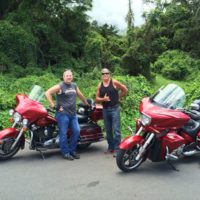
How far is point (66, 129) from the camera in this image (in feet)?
21.7

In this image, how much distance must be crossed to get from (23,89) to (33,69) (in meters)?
7.41

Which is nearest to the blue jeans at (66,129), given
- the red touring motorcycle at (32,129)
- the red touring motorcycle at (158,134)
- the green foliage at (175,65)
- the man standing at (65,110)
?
the man standing at (65,110)

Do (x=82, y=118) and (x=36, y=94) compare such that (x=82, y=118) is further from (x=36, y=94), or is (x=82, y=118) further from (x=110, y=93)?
(x=36, y=94)

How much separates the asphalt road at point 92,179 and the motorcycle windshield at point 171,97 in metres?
1.09

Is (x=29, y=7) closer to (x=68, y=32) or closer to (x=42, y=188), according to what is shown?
(x=68, y=32)

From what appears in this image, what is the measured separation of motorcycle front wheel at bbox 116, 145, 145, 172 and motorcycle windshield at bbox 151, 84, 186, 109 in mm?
836

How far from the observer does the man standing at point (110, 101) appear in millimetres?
6883

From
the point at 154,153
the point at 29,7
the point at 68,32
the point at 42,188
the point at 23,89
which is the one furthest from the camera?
the point at 68,32

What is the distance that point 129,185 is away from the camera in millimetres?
5398

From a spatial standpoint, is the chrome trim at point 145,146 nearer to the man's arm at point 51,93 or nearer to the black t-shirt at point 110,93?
the black t-shirt at point 110,93

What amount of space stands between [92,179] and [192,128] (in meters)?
2.08

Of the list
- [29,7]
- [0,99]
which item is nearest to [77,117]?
[0,99]

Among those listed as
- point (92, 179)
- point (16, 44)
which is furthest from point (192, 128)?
point (16, 44)

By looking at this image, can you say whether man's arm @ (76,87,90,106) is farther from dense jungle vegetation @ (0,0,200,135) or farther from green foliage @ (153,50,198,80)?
green foliage @ (153,50,198,80)
